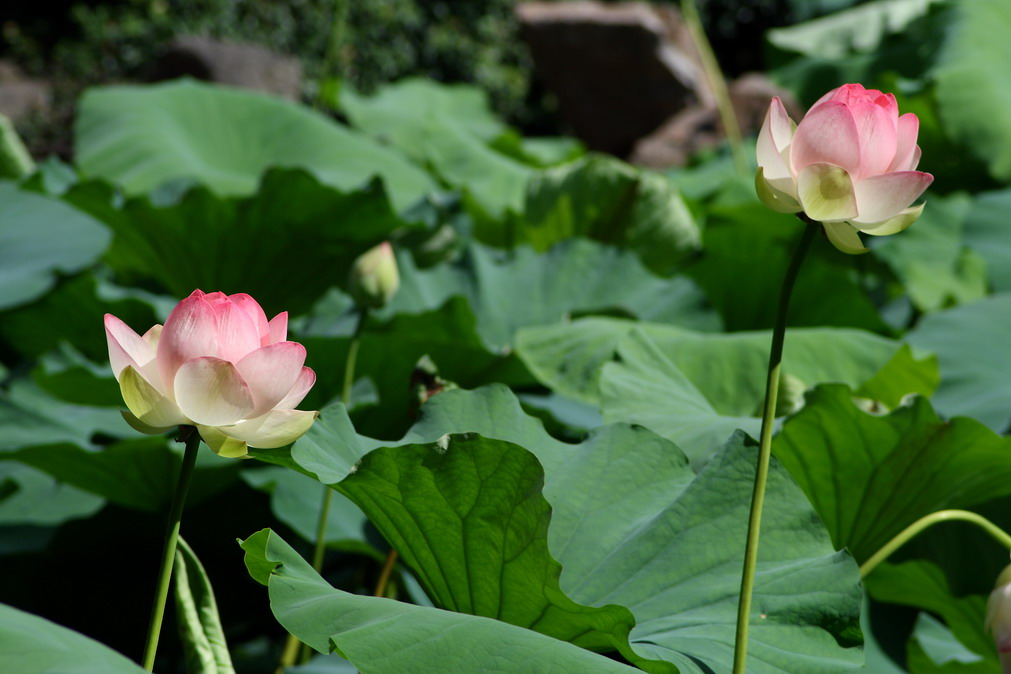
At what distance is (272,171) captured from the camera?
4.91ft

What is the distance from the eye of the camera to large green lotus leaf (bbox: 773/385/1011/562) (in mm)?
791

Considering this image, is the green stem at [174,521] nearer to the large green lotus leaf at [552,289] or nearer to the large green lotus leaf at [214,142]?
the large green lotus leaf at [552,289]

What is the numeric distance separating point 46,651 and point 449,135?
2.42 meters

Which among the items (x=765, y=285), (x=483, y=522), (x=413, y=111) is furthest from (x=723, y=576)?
(x=413, y=111)

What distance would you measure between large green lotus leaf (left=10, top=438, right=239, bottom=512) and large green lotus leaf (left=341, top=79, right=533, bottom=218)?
3.53ft

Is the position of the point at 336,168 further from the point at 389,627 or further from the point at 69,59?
the point at 69,59

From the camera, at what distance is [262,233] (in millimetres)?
1547

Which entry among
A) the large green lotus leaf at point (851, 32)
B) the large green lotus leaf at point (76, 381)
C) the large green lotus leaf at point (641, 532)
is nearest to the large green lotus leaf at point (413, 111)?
the large green lotus leaf at point (851, 32)

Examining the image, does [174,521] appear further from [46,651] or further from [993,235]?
[993,235]

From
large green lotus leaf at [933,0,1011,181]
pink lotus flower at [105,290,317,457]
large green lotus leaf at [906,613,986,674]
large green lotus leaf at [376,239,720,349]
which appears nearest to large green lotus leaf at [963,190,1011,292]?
large green lotus leaf at [933,0,1011,181]

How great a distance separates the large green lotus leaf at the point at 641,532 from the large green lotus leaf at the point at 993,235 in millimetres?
1329

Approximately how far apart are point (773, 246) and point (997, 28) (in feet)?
4.07

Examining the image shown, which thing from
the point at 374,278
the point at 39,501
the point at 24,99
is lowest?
the point at 24,99

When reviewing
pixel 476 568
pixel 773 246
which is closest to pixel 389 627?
pixel 476 568
